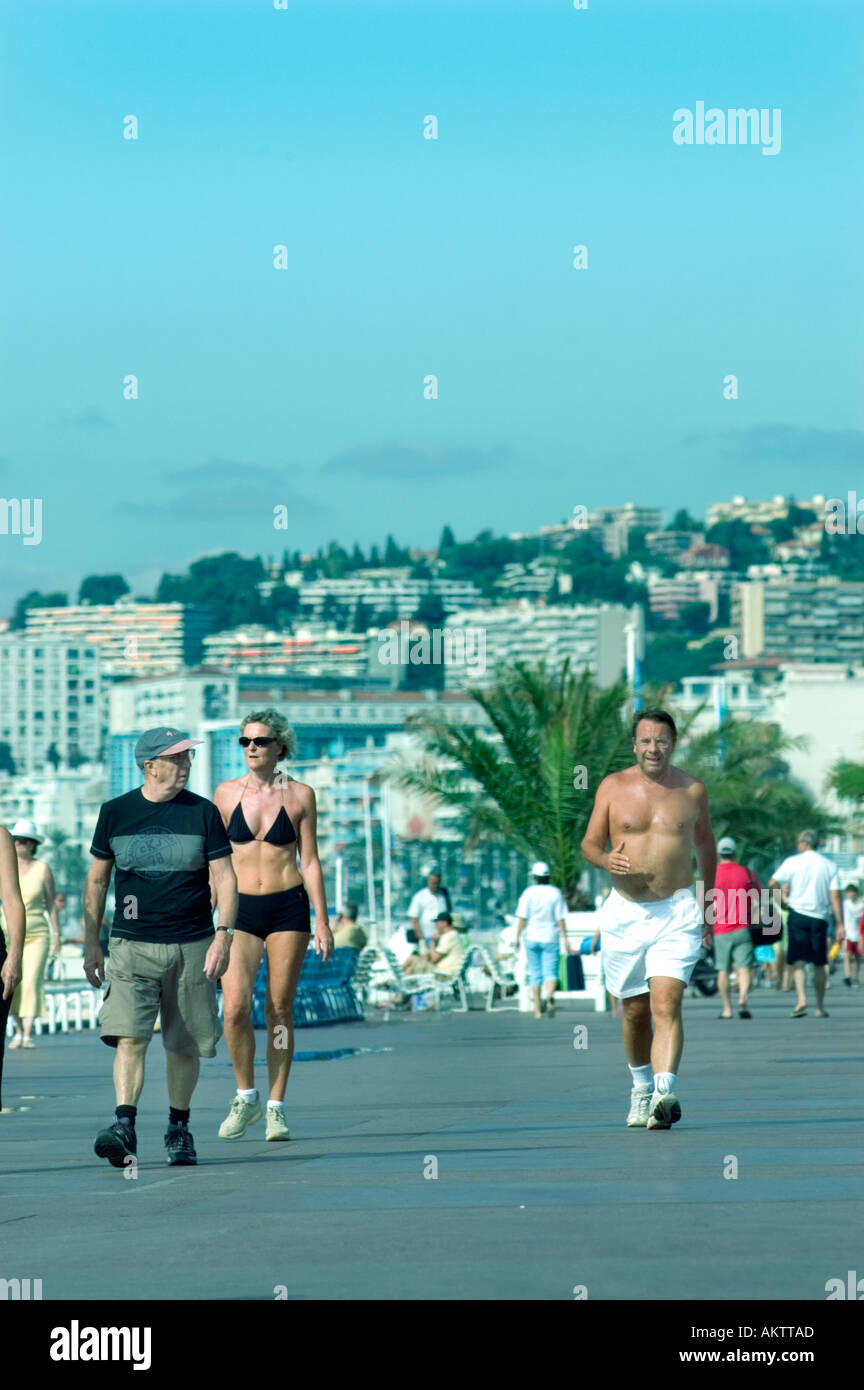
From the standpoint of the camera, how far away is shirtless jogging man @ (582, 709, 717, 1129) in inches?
426

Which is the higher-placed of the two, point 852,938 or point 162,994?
point 162,994

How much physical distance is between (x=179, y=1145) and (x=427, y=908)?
20.9 m

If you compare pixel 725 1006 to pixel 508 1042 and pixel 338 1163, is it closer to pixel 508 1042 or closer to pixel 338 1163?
pixel 508 1042

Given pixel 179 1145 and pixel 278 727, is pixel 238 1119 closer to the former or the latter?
pixel 179 1145

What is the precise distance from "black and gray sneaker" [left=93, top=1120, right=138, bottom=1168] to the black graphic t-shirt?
2.33 feet

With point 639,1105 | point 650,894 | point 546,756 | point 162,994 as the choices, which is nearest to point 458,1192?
point 162,994

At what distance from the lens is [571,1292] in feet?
20.0

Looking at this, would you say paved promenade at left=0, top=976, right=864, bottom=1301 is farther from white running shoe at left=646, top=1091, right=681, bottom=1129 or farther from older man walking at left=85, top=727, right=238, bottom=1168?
older man walking at left=85, top=727, right=238, bottom=1168

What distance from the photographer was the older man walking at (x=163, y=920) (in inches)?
384

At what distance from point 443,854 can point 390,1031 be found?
452 feet

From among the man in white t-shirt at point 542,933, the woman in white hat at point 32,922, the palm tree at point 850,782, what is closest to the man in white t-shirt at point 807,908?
the man in white t-shirt at point 542,933

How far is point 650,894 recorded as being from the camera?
10938 mm

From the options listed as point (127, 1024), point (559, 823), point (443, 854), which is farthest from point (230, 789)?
point (443, 854)

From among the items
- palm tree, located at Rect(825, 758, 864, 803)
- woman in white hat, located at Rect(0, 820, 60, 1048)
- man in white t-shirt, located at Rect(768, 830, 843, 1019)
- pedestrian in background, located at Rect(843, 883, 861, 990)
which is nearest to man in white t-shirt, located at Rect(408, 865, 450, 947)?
man in white t-shirt, located at Rect(768, 830, 843, 1019)
